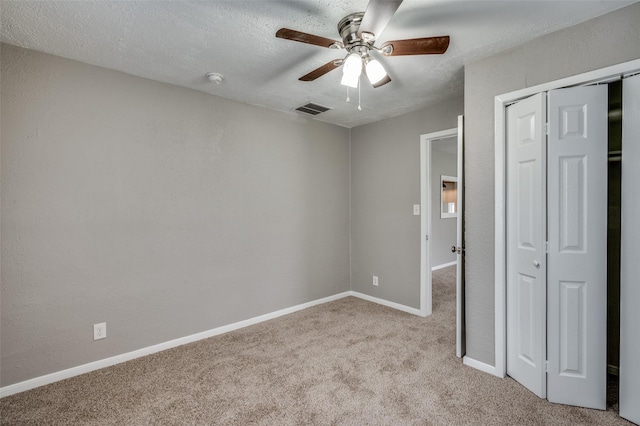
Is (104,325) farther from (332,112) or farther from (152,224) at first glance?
(332,112)

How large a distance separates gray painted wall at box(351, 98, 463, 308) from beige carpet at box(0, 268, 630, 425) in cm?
95

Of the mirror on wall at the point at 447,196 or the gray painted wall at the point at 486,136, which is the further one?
the mirror on wall at the point at 447,196

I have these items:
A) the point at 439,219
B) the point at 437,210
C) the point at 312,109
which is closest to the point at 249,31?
the point at 312,109

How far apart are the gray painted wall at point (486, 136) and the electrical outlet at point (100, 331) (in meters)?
2.96

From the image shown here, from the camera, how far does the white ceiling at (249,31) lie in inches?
68.7

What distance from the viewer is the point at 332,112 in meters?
3.66

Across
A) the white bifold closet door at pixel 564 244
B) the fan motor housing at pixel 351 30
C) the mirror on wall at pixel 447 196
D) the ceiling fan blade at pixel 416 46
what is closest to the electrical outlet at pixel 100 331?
the fan motor housing at pixel 351 30

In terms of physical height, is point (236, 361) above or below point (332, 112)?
below

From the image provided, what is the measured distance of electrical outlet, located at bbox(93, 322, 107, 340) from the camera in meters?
2.43

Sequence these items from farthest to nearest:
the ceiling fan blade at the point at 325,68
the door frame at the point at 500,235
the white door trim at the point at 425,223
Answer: the white door trim at the point at 425,223 → the door frame at the point at 500,235 → the ceiling fan blade at the point at 325,68

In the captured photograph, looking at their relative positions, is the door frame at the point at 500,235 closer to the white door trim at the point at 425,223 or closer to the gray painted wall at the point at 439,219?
the white door trim at the point at 425,223

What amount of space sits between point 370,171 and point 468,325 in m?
2.28

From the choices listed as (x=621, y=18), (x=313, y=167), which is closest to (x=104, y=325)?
(x=313, y=167)

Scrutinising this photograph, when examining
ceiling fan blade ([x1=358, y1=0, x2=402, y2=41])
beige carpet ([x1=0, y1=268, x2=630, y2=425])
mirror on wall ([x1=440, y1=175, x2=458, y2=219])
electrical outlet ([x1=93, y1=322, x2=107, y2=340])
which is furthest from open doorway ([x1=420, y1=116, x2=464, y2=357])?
electrical outlet ([x1=93, y1=322, x2=107, y2=340])
